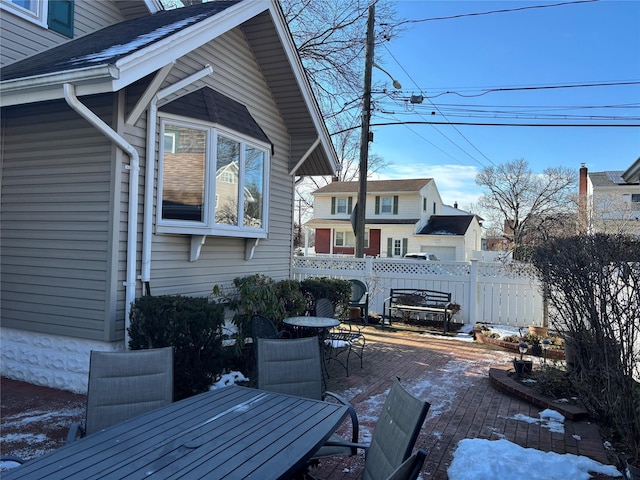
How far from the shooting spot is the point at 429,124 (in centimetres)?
1513

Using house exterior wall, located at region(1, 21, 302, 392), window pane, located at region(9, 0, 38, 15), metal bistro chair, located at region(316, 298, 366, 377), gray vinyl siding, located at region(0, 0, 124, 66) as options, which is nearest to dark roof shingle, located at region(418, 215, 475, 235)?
metal bistro chair, located at region(316, 298, 366, 377)

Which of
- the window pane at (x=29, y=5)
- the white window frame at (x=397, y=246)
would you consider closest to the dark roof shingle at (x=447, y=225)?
the white window frame at (x=397, y=246)

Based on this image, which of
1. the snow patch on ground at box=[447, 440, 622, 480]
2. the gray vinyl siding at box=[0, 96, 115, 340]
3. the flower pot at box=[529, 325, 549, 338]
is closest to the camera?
the snow patch on ground at box=[447, 440, 622, 480]

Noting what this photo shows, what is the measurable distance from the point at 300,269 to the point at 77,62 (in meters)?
7.41

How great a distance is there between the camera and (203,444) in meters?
2.06

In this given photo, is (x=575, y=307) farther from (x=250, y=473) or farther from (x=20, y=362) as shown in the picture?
(x=20, y=362)

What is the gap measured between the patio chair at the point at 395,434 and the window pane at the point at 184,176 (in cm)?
414

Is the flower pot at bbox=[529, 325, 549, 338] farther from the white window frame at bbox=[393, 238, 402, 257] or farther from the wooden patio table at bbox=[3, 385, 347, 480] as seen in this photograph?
the white window frame at bbox=[393, 238, 402, 257]

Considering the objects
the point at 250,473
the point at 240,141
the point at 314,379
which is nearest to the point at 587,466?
the point at 314,379

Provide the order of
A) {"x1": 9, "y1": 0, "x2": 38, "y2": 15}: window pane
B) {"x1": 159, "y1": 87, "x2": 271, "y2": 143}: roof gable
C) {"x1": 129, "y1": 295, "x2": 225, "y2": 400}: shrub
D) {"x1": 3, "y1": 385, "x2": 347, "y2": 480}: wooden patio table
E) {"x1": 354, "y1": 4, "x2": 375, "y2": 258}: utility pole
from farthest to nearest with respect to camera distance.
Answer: {"x1": 354, "y1": 4, "x2": 375, "y2": 258}: utility pole, {"x1": 9, "y1": 0, "x2": 38, "y2": 15}: window pane, {"x1": 159, "y1": 87, "x2": 271, "y2": 143}: roof gable, {"x1": 129, "y1": 295, "x2": 225, "y2": 400}: shrub, {"x1": 3, "y1": 385, "x2": 347, "y2": 480}: wooden patio table

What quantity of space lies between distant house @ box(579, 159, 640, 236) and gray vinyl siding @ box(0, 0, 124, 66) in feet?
58.4

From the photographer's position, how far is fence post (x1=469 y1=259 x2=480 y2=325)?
31.5ft

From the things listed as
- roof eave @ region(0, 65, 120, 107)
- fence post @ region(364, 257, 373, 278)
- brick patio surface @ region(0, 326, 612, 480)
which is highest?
roof eave @ region(0, 65, 120, 107)

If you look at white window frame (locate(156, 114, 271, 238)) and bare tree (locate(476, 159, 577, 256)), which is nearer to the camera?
white window frame (locate(156, 114, 271, 238))
